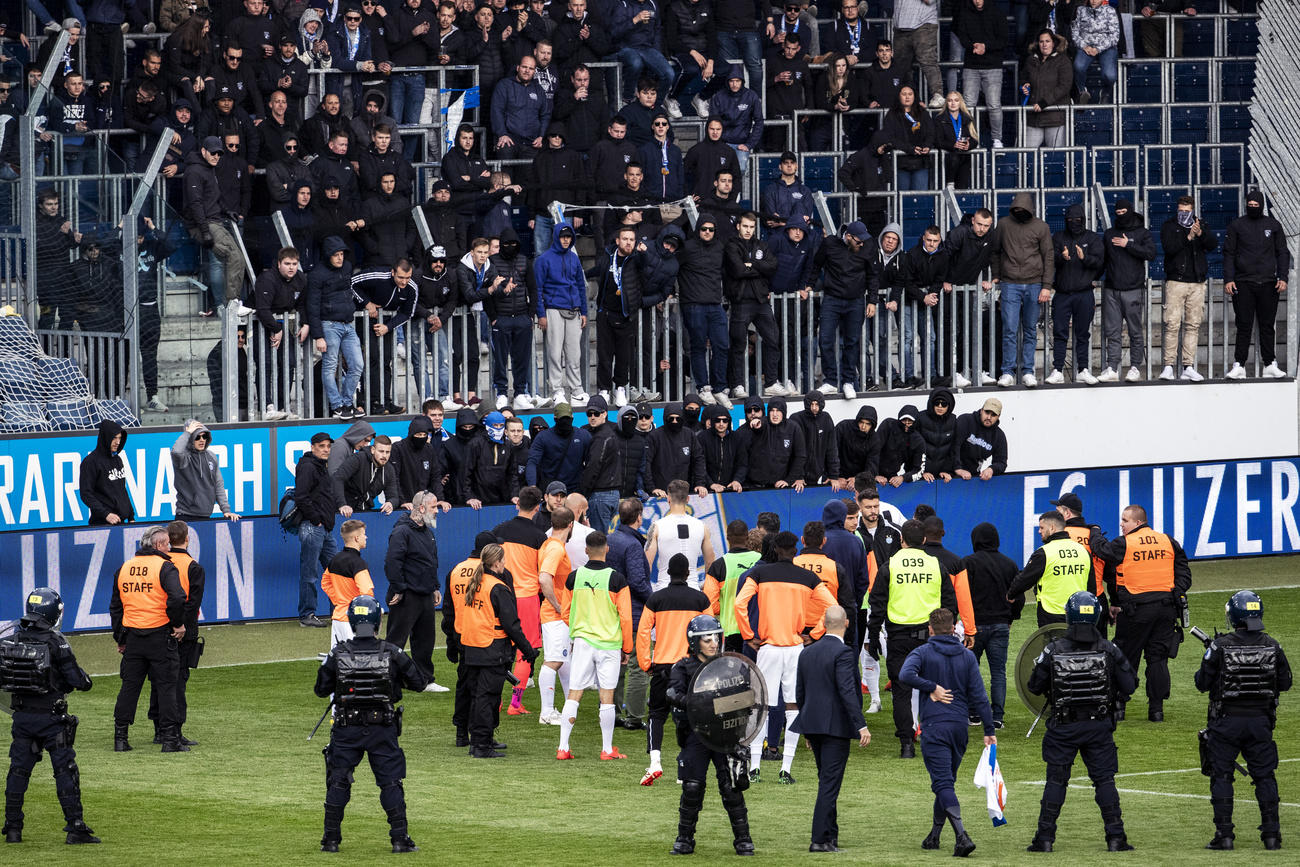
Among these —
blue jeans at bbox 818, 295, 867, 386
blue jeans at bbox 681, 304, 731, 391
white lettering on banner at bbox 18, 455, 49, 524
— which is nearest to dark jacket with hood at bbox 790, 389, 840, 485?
blue jeans at bbox 681, 304, 731, 391

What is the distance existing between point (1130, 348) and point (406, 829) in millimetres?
17255

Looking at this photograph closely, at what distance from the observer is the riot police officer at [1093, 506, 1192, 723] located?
1817cm

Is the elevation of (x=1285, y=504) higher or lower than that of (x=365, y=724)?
higher

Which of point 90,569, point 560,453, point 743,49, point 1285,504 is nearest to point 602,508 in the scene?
point 560,453

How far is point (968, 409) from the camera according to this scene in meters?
27.3

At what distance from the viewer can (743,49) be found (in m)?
28.5

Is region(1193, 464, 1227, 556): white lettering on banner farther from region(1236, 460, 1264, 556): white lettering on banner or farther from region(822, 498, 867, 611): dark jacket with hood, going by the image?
region(822, 498, 867, 611): dark jacket with hood

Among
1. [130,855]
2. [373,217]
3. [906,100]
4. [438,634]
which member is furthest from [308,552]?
[906,100]

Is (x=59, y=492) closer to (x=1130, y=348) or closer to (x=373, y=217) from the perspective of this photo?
(x=373, y=217)

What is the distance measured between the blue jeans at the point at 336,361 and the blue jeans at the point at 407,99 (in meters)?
3.65

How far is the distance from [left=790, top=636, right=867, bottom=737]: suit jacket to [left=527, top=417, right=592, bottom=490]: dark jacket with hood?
931 cm

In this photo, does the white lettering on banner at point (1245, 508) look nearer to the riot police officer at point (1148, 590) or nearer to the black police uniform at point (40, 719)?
the riot police officer at point (1148, 590)

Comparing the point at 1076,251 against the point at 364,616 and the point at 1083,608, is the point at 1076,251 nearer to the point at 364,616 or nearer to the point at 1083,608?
the point at 1083,608

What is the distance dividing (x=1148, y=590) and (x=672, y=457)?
6761 mm
